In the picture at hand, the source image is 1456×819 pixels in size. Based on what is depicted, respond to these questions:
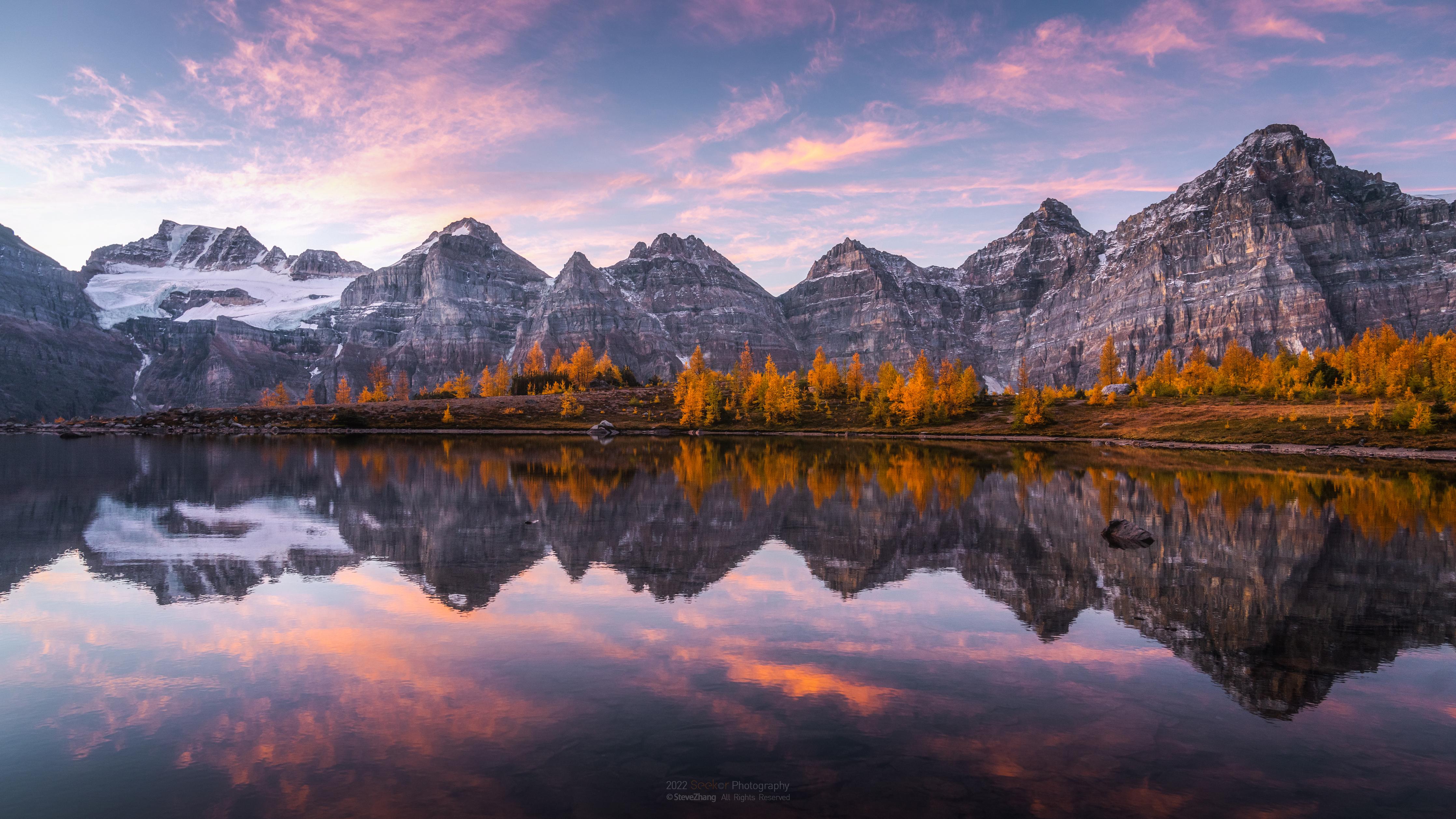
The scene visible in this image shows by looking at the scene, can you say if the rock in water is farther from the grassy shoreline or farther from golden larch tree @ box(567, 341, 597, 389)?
golden larch tree @ box(567, 341, 597, 389)

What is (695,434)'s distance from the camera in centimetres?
12412

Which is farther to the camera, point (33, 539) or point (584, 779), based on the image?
point (33, 539)

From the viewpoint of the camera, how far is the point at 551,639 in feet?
50.8

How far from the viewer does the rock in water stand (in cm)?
2662

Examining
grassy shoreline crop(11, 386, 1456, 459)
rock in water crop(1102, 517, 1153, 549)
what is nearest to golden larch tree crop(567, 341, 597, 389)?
grassy shoreline crop(11, 386, 1456, 459)

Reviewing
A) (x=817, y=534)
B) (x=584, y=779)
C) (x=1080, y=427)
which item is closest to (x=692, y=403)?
(x=1080, y=427)

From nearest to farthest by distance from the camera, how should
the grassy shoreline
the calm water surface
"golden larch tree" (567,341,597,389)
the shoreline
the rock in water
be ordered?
the calm water surface → the rock in water → the shoreline → the grassy shoreline → "golden larch tree" (567,341,597,389)

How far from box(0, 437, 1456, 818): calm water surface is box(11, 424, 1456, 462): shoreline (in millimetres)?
61629

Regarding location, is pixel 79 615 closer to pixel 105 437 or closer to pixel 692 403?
pixel 692 403

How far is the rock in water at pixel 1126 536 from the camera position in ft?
87.4

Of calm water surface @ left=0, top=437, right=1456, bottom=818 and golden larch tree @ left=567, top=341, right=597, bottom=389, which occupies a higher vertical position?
golden larch tree @ left=567, top=341, right=597, bottom=389

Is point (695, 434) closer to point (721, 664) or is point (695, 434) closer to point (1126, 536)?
point (1126, 536)

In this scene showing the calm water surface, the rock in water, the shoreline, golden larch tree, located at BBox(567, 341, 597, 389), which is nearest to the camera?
the calm water surface

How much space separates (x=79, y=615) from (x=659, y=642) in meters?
14.1
